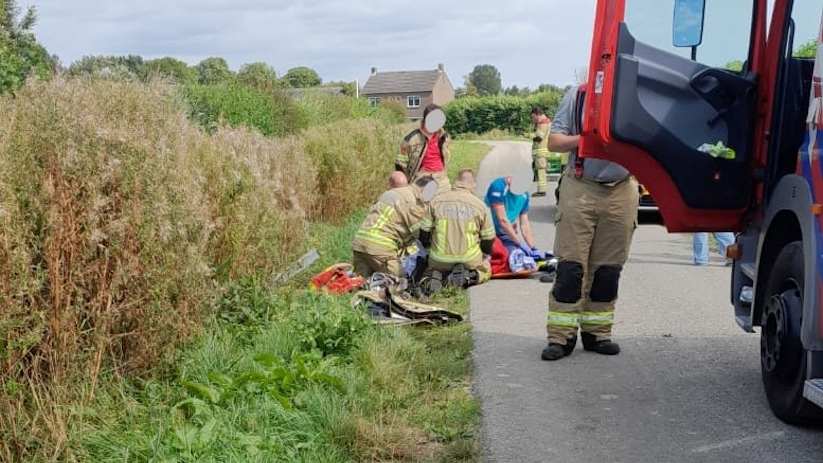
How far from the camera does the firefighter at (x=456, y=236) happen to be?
912 centimetres

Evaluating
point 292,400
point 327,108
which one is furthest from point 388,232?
point 327,108

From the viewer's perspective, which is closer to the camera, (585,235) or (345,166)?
(585,235)

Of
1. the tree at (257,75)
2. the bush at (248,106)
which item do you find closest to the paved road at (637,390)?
the bush at (248,106)

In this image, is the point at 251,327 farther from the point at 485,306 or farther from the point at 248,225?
the point at 485,306

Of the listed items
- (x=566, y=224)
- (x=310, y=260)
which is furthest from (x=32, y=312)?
(x=310, y=260)

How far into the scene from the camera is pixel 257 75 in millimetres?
19547

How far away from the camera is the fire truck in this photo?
16.3 feet

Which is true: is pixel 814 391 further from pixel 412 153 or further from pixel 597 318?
pixel 412 153

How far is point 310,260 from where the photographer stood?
9.84m

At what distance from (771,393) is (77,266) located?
12.0 ft

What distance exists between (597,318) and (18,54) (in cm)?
951

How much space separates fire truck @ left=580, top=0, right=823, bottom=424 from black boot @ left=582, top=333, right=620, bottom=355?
122cm

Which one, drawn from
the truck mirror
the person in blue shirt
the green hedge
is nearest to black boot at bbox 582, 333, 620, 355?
the truck mirror

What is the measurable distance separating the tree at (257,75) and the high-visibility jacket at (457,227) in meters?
9.69
